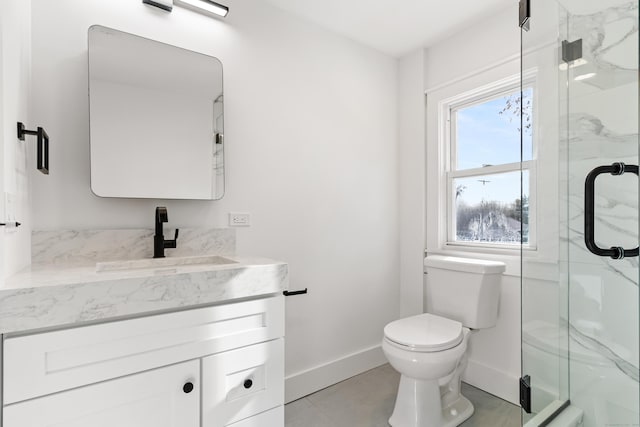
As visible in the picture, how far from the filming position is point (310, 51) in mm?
2184

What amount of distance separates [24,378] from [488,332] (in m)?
2.26

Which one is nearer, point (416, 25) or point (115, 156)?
point (115, 156)

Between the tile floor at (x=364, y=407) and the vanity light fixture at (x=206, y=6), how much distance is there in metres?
2.17

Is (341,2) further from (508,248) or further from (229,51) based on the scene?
(508,248)

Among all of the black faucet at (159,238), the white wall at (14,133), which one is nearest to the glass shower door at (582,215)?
the black faucet at (159,238)

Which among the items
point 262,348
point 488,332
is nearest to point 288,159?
point 262,348

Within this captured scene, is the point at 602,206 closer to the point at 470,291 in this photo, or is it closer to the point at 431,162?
the point at 470,291

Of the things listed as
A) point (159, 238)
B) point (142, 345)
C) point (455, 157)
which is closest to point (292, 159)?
point (159, 238)

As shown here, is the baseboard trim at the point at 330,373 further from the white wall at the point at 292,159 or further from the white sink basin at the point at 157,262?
the white sink basin at the point at 157,262

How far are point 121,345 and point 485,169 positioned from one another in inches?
86.2

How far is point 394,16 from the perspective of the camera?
213 cm

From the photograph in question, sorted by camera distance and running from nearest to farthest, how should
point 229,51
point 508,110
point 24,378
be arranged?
point 24,378 → point 229,51 → point 508,110

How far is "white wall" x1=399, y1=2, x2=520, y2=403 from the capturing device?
6.69 feet

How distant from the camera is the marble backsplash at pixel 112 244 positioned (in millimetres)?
1406
